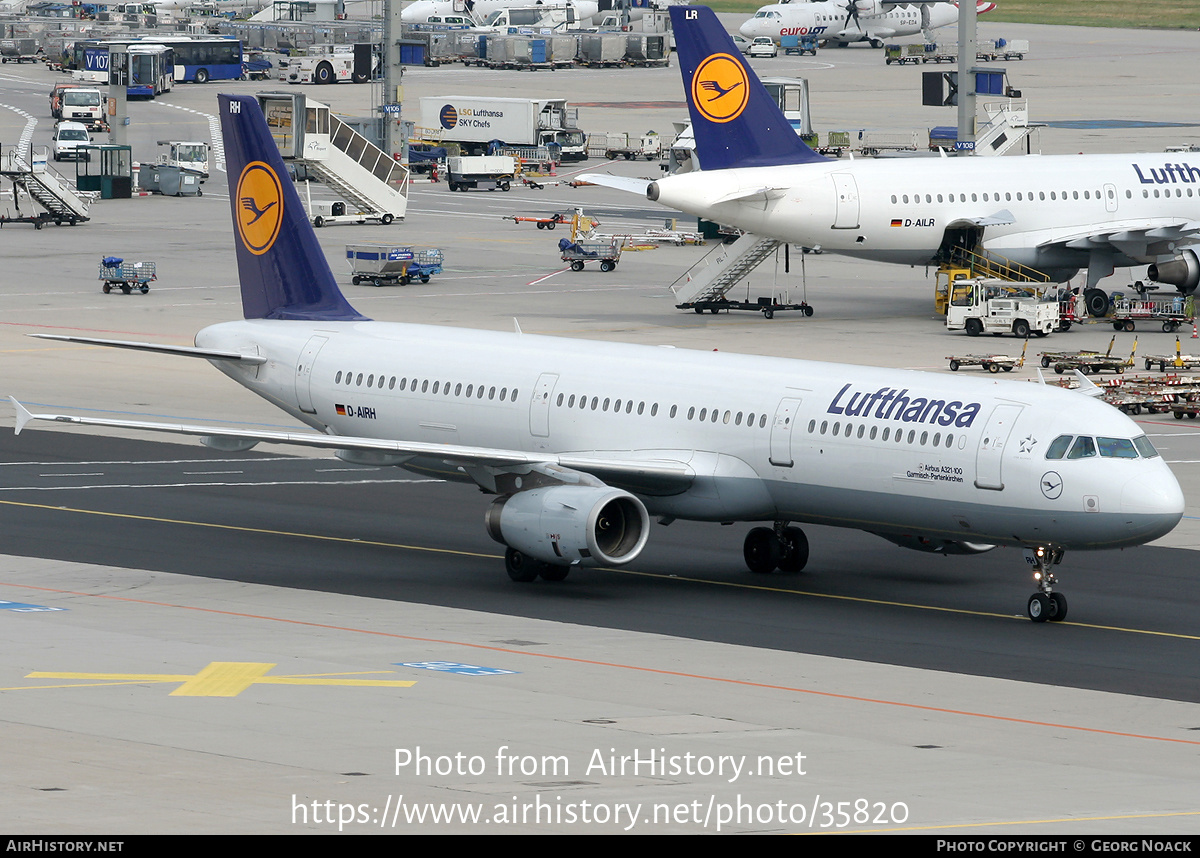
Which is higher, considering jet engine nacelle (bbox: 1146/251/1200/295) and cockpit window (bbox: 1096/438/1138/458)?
cockpit window (bbox: 1096/438/1138/458)

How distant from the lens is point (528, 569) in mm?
33531

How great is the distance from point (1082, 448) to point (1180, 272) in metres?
43.0

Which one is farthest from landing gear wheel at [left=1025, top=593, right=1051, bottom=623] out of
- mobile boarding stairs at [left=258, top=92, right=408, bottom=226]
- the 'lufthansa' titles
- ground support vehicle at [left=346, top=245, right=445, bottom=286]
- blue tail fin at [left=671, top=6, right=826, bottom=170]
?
mobile boarding stairs at [left=258, top=92, right=408, bottom=226]

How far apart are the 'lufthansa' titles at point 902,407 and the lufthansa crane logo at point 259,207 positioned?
44.9 ft

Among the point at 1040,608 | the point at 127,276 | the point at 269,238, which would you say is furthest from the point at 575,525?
the point at 127,276

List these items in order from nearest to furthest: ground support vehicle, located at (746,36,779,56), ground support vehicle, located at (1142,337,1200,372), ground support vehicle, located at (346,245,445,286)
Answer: ground support vehicle, located at (1142,337,1200,372) < ground support vehicle, located at (346,245,445,286) < ground support vehicle, located at (746,36,779,56)

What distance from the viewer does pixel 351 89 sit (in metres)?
180

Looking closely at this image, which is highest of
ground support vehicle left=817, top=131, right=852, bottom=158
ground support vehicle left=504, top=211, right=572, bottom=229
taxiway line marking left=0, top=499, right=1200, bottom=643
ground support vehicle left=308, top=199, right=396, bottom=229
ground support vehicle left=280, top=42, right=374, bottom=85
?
ground support vehicle left=280, top=42, right=374, bottom=85

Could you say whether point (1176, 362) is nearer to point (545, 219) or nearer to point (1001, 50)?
point (545, 219)

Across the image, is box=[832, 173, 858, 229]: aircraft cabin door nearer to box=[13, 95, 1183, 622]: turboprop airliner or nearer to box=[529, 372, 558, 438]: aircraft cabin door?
box=[13, 95, 1183, 622]: turboprop airliner

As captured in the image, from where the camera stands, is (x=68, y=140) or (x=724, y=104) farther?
(x=68, y=140)

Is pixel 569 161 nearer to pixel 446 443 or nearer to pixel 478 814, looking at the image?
pixel 446 443

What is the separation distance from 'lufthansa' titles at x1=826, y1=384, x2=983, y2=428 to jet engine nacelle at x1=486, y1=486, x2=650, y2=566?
379cm

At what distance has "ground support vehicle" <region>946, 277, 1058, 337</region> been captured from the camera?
67125mm
